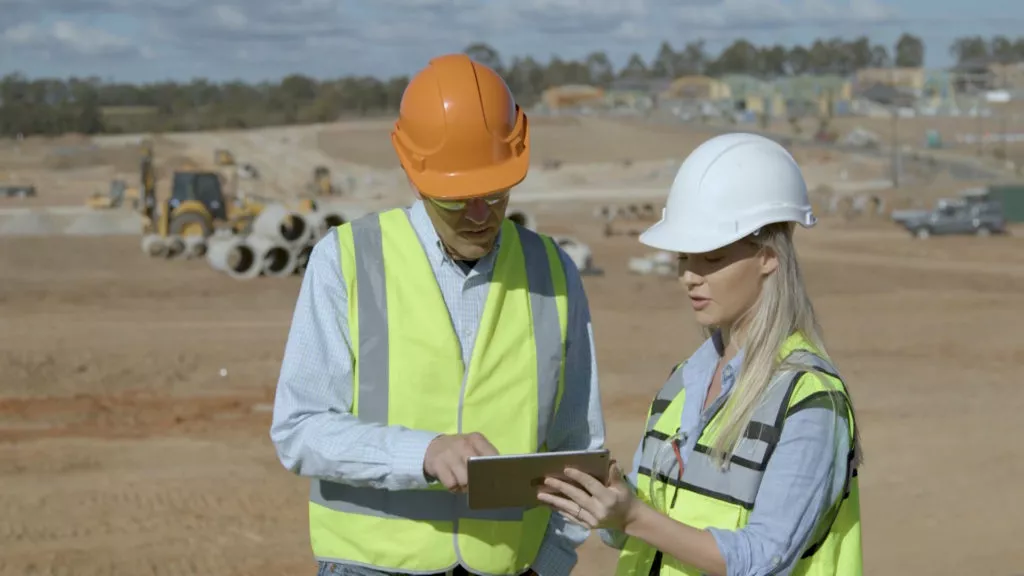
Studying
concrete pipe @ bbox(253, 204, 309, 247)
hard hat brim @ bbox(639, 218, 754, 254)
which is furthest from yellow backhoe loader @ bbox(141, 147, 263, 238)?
hard hat brim @ bbox(639, 218, 754, 254)

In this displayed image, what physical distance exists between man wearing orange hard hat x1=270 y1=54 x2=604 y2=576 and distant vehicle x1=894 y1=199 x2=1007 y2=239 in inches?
1243

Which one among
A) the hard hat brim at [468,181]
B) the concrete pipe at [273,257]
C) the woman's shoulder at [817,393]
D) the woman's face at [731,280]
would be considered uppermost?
the hard hat brim at [468,181]

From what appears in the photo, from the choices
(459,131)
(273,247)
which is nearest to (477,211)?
(459,131)

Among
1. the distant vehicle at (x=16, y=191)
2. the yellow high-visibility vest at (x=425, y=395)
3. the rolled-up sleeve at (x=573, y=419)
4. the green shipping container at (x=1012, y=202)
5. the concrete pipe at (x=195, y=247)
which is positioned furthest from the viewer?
the distant vehicle at (x=16, y=191)

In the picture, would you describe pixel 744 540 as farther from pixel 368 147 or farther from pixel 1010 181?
pixel 368 147

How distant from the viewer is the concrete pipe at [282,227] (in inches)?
902

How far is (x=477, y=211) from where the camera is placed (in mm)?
3006

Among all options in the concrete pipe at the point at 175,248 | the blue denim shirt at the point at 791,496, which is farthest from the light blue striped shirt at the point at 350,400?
the concrete pipe at the point at 175,248

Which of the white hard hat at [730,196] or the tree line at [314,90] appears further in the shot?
the tree line at [314,90]

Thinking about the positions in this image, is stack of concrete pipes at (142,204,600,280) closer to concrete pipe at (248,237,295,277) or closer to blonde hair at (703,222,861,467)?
concrete pipe at (248,237,295,277)

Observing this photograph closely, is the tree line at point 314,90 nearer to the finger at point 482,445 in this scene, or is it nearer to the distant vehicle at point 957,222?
the distant vehicle at point 957,222

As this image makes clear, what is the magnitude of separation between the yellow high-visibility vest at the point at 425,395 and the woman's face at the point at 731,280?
460 mm

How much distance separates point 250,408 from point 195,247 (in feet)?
48.0

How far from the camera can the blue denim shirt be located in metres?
2.47
